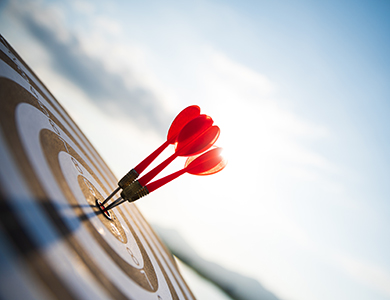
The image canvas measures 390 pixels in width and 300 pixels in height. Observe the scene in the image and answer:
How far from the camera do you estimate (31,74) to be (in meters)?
2.79

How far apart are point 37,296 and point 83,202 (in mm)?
903

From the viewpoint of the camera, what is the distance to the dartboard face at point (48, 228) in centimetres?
90

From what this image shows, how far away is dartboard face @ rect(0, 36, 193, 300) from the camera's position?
0.90m

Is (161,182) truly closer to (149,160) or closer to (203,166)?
(149,160)

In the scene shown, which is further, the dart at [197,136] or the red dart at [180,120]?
the red dart at [180,120]

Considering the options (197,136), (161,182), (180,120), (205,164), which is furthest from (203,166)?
(180,120)

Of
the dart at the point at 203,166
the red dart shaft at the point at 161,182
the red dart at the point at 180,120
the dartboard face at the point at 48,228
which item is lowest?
the dartboard face at the point at 48,228

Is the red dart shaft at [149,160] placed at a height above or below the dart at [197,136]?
below

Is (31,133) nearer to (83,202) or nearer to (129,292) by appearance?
(83,202)

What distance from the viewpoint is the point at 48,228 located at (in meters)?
1.15

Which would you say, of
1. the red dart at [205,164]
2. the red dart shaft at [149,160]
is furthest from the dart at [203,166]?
the red dart shaft at [149,160]

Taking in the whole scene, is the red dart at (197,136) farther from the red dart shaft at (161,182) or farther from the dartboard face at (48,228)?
the dartboard face at (48,228)

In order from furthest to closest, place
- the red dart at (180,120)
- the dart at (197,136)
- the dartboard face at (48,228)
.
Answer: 1. the red dart at (180,120)
2. the dart at (197,136)
3. the dartboard face at (48,228)

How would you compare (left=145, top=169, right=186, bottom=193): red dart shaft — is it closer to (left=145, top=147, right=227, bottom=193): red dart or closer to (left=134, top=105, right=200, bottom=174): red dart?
(left=145, top=147, right=227, bottom=193): red dart
